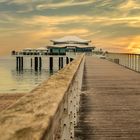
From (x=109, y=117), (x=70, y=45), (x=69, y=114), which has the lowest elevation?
(x=109, y=117)

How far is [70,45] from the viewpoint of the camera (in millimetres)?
131500

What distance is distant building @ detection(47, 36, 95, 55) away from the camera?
12975 centimetres

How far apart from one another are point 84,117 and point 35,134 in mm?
6392

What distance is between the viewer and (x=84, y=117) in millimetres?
7785

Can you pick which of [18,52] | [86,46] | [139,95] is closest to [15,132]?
[139,95]

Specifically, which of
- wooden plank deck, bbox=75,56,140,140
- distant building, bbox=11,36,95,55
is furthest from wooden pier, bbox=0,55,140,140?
distant building, bbox=11,36,95,55

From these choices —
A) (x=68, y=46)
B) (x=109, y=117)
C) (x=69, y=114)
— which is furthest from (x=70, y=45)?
(x=69, y=114)

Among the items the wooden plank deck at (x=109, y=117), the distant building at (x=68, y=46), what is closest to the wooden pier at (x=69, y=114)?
the wooden plank deck at (x=109, y=117)

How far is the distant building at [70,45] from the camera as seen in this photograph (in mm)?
129750

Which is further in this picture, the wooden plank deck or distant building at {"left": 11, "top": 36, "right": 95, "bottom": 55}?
distant building at {"left": 11, "top": 36, "right": 95, "bottom": 55}

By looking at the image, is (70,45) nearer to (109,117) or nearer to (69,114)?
(109,117)

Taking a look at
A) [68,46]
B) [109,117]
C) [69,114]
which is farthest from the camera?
[68,46]

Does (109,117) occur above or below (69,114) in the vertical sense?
below

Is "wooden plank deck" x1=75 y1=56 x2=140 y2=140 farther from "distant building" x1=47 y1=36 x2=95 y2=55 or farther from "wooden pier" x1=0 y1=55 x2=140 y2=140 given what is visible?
"distant building" x1=47 y1=36 x2=95 y2=55
